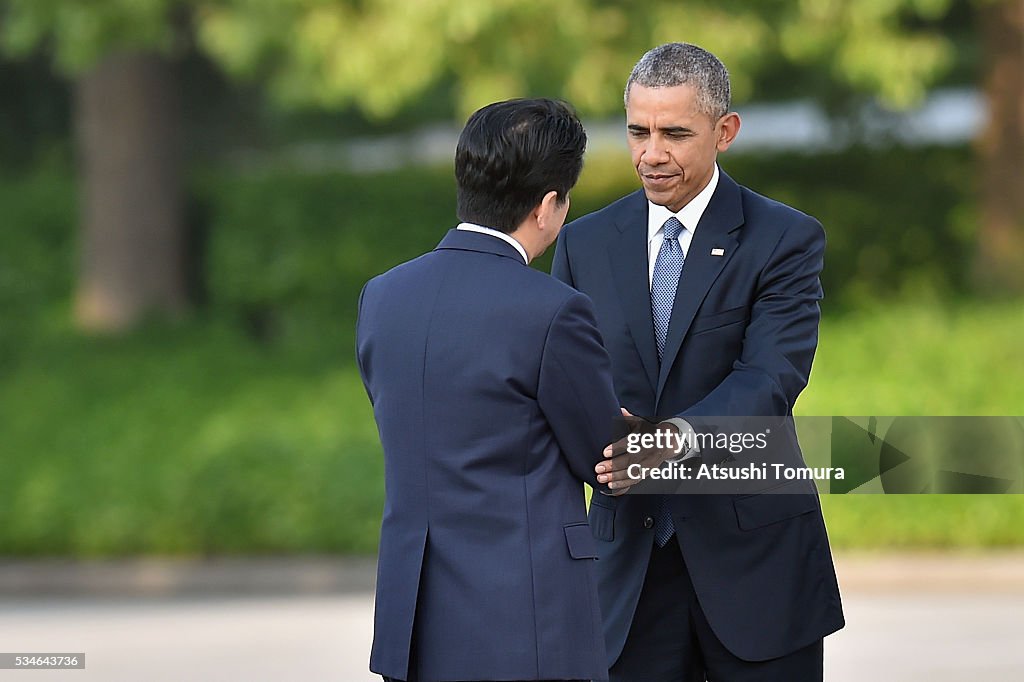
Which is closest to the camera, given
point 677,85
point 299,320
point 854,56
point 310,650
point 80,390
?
point 677,85

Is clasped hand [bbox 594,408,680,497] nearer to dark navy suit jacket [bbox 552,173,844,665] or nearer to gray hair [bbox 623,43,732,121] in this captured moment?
dark navy suit jacket [bbox 552,173,844,665]

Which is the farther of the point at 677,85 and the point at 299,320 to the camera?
the point at 299,320

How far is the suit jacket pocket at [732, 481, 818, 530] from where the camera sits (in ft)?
10.9

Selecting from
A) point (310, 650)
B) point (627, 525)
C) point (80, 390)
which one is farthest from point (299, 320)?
point (627, 525)

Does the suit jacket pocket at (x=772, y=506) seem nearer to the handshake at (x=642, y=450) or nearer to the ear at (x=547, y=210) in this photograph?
the handshake at (x=642, y=450)

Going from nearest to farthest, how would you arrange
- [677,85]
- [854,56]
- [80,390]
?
[677,85], [854,56], [80,390]

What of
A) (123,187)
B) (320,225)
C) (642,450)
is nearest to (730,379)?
(642,450)

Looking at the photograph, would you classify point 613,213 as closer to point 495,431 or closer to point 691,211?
point 691,211

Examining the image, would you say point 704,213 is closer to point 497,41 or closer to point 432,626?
point 432,626

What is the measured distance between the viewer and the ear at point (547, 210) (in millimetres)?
2932

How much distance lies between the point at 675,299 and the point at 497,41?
7.60m

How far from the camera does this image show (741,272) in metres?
3.29

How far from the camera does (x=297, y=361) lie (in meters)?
12.8

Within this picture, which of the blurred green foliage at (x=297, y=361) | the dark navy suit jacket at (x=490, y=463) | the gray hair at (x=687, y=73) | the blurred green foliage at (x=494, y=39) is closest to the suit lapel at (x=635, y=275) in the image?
the gray hair at (x=687, y=73)
